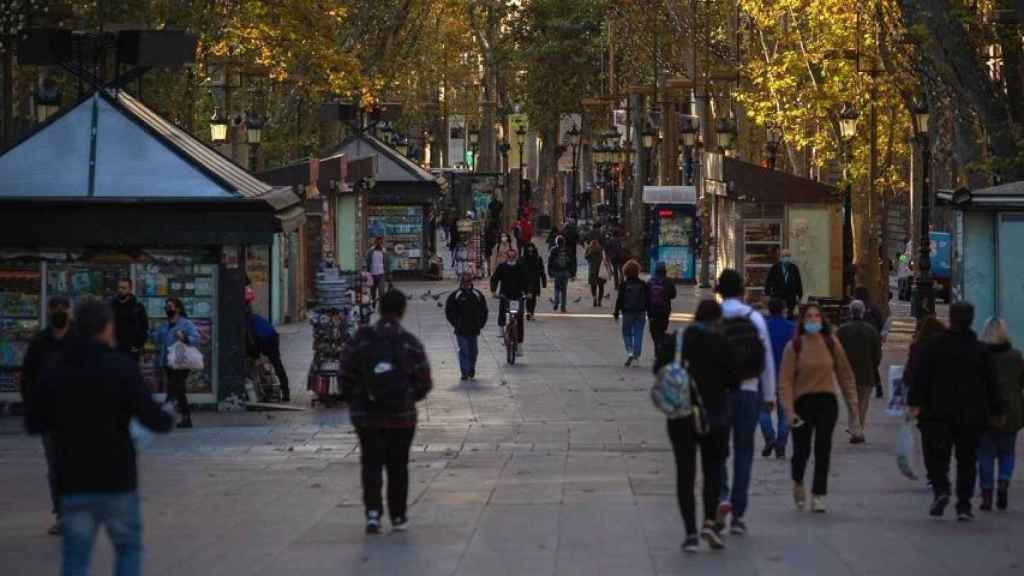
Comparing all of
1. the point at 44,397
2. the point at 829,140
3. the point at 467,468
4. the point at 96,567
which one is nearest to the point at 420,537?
the point at 96,567

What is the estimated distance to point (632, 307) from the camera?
29984mm

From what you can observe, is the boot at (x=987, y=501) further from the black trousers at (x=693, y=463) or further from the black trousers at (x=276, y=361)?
the black trousers at (x=276, y=361)

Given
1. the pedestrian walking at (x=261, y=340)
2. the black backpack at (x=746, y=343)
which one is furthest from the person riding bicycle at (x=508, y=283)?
the black backpack at (x=746, y=343)

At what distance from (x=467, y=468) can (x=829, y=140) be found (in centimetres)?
3064

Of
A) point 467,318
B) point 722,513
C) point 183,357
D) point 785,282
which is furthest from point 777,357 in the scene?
point 785,282

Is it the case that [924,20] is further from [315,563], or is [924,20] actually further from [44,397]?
[44,397]

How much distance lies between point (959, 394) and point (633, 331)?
16044 millimetres

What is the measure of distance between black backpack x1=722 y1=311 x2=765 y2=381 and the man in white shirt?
0.04 m

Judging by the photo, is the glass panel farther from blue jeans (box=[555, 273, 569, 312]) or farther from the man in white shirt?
the man in white shirt

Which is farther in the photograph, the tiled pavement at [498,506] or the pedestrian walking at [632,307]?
the pedestrian walking at [632,307]

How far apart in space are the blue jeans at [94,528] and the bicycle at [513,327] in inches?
824

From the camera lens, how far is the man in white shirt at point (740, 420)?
42.3 ft

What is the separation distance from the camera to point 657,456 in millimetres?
19391

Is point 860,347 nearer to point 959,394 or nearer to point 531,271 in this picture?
point 959,394
